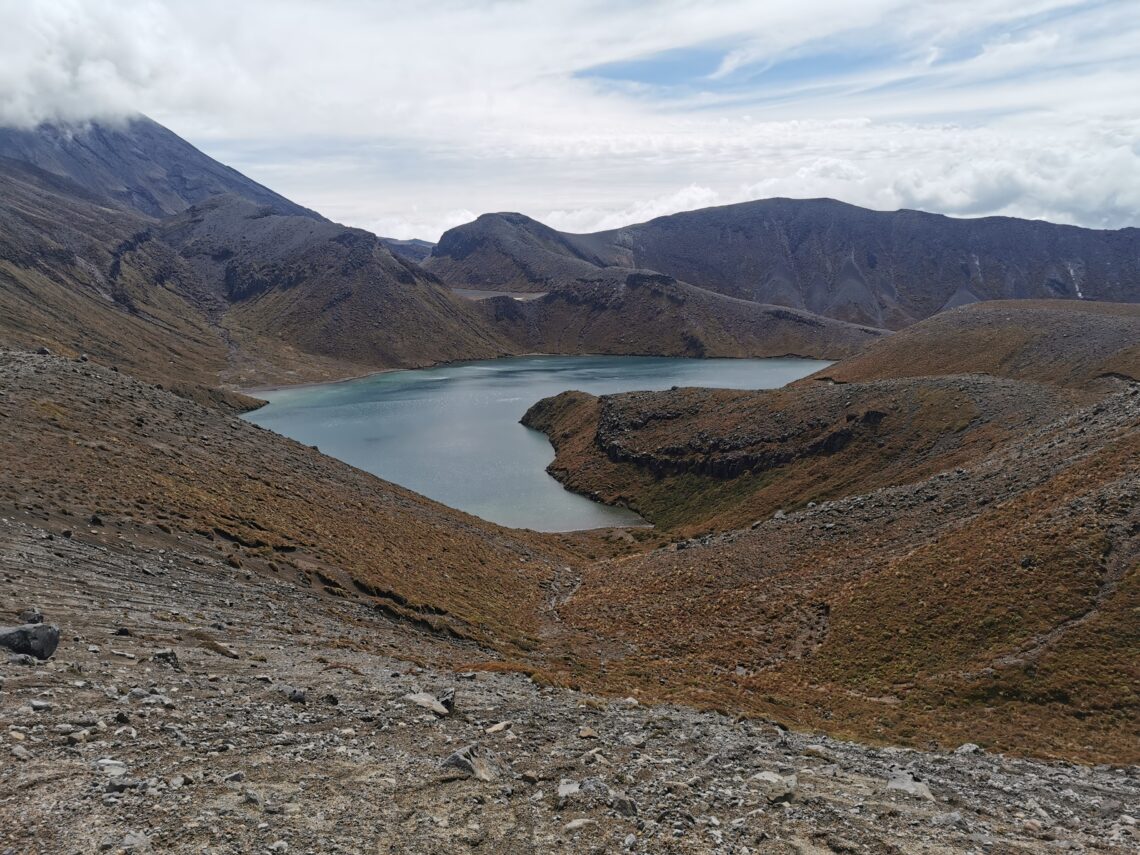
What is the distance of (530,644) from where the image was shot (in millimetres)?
31406

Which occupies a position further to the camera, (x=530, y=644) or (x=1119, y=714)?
(x=530, y=644)

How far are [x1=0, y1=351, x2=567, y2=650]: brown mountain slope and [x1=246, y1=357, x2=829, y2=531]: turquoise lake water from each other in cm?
2324

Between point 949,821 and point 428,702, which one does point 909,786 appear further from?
point 428,702

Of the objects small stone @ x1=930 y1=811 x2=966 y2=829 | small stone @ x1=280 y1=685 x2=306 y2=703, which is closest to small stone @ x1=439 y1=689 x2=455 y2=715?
small stone @ x1=280 y1=685 x2=306 y2=703

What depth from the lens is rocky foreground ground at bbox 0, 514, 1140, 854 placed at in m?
10.3

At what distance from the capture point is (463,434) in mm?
119562

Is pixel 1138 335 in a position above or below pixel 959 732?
above

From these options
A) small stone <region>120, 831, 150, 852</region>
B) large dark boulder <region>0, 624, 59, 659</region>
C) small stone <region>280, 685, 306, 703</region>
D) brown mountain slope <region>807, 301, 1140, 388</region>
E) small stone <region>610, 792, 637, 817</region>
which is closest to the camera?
small stone <region>120, 831, 150, 852</region>

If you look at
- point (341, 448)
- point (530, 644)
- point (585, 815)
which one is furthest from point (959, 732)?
point (341, 448)

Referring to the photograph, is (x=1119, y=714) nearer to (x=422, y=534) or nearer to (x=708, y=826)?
(x=708, y=826)

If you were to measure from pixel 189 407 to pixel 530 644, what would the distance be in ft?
118

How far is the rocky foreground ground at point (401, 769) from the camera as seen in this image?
33.9 ft

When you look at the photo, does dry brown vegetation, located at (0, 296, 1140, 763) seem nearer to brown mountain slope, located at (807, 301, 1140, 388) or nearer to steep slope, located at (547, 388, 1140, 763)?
steep slope, located at (547, 388, 1140, 763)

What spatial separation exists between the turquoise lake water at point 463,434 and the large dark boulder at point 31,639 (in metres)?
58.8
